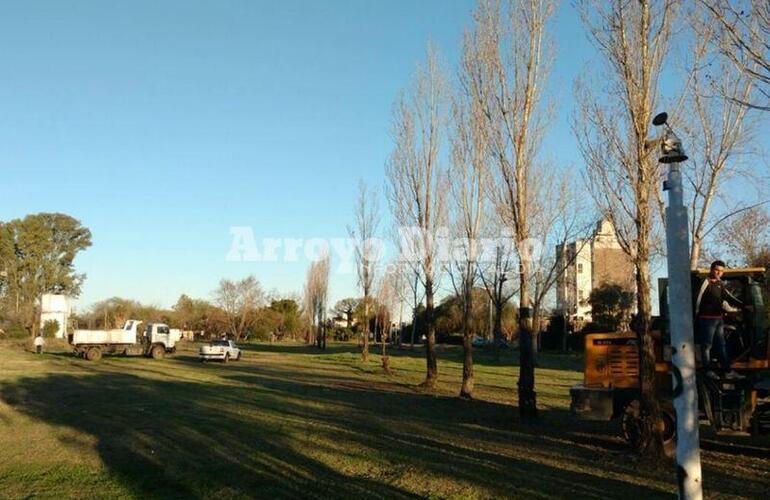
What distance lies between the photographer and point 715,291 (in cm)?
Result: 995

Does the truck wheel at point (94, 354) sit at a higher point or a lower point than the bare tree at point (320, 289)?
lower

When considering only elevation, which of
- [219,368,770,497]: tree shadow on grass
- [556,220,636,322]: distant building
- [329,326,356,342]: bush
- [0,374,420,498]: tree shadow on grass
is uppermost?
[556,220,636,322]: distant building

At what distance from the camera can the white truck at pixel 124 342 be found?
1841 inches

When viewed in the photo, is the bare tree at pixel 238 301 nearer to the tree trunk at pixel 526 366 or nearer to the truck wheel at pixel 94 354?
the truck wheel at pixel 94 354

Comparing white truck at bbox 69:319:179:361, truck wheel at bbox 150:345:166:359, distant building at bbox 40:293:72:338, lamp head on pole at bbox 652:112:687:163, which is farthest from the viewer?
distant building at bbox 40:293:72:338

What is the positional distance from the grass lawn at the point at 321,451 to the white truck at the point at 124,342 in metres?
26.7

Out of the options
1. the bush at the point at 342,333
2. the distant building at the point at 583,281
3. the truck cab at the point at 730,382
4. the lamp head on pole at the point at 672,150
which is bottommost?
the truck cab at the point at 730,382

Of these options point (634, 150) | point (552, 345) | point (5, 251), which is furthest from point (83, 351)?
point (634, 150)

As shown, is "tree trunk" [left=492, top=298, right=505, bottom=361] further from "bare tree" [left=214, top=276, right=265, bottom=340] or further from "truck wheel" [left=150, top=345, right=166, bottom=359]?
"bare tree" [left=214, top=276, right=265, bottom=340]

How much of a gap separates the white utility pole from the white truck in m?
46.9

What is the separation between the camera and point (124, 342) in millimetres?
47906

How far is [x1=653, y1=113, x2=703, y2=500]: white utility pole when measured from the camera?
4738 millimetres

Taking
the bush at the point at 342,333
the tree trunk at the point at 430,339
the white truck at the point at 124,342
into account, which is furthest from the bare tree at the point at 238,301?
the tree trunk at the point at 430,339

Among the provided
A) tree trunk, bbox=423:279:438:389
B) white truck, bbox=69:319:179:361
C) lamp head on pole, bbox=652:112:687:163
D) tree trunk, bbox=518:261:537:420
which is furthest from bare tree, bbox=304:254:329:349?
lamp head on pole, bbox=652:112:687:163
